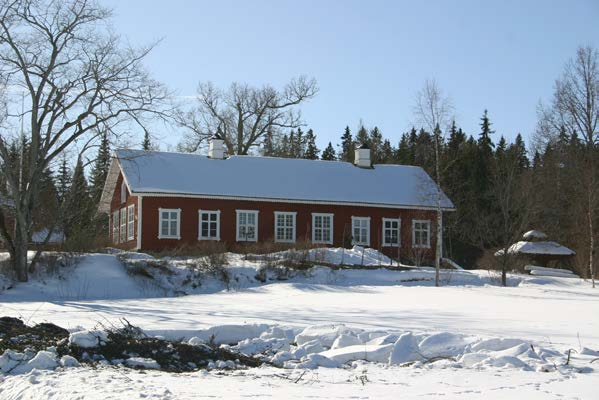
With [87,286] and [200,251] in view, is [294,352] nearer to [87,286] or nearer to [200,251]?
[87,286]

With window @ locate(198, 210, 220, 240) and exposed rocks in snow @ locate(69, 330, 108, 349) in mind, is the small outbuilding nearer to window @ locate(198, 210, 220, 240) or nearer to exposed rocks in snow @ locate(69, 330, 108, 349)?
window @ locate(198, 210, 220, 240)

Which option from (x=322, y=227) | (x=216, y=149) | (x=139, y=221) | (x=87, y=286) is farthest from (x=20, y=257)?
(x=216, y=149)

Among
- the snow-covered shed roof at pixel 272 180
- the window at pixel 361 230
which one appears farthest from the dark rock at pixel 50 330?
the window at pixel 361 230

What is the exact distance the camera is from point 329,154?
246 feet

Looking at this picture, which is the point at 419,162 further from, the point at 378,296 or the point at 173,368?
the point at 173,368

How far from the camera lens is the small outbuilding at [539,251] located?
106 ft

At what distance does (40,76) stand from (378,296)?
13545 mm

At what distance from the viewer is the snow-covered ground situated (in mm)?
8082

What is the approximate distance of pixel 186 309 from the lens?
17.6 m

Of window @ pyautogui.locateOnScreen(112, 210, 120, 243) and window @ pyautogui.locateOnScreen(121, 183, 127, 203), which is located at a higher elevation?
window @ pyautogui.locateOnScreen(121, 183, 127, 203)

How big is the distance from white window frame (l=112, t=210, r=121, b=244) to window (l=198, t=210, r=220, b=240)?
243 inches

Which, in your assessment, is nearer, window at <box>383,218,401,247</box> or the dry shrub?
the dry shrub

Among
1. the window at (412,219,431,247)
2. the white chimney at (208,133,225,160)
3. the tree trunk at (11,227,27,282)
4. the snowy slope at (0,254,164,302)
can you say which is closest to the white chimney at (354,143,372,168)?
the window at (412,219,431,247)

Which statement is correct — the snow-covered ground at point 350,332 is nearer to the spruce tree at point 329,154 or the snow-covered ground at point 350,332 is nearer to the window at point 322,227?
the window at point 322,227
